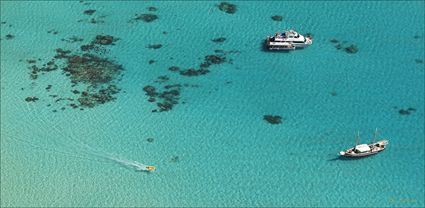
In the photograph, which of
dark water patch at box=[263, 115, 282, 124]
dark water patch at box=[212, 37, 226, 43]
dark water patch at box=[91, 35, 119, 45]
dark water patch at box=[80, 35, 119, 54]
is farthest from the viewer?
dark water patch at box=[91, 35, 119, 45]

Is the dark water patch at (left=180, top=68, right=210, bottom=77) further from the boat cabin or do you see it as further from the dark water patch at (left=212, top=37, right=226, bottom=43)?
the boat cabin

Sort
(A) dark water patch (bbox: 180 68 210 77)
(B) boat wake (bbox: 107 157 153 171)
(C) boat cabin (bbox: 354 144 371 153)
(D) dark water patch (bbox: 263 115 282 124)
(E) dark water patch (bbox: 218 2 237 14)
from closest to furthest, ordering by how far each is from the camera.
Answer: (C) boat cabin (bbox: 354 144 371 153)
(B) boat wake (bbox: 107 157 153 171)
(D) dark water patch (bbox: 263 115 282 124)
(A) dark water patch (bbox: 180 68 210 77)
(E) dark water patch (bbox: 218 2 237 14)

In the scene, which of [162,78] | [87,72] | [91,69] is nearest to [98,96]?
[87,72]

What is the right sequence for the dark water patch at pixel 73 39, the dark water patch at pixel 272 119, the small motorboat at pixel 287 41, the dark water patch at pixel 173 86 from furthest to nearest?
the dark water patch at pixel 73 39, the small motorboat at pixel 287 41, the dark water patch at pixel 173 86, the dark water patch at pixel 272 119

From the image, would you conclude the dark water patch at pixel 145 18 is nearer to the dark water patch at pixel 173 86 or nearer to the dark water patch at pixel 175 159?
the dark water patch at pixel 173 86

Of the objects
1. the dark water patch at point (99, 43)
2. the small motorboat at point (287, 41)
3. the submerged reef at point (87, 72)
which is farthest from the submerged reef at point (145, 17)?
the small motorboat at point (287, 41)

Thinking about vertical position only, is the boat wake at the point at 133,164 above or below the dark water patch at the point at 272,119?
below


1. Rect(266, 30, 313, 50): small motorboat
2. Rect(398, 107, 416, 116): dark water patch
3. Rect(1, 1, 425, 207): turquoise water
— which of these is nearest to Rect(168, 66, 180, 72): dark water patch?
Rect(1, 1, 425, 207): turquoise water

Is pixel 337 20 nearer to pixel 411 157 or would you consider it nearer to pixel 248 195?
pixel 411 157
